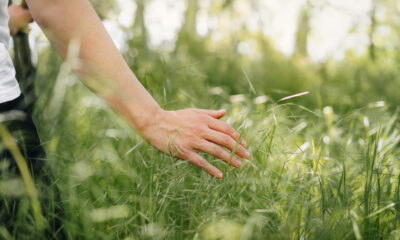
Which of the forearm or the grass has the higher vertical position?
the forearm

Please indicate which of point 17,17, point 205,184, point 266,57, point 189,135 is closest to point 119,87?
point 189,135

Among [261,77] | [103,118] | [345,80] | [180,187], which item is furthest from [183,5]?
[180,187]

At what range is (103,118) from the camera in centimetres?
196

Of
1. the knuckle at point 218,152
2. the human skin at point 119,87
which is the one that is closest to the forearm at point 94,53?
the human skin at point 119,87

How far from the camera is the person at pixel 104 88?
81 cm

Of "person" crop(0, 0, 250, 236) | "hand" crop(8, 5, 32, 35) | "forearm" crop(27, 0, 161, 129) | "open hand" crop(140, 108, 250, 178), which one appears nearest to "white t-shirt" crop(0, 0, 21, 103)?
"person" crop(0, 0, 250, 236)

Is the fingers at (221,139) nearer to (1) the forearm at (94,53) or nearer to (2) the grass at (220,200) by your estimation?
(2) the grass at (220,200)

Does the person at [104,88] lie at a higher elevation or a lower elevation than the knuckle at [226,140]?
higher

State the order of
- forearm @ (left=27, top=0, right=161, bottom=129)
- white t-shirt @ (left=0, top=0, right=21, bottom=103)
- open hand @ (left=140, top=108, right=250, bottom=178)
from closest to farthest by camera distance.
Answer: white t-shirt @ (left=0, top=0, right=21, bottom=103), forearm @ (left=27, top=0, right=161, bottom=129), open hand @ (left=140, top=108, right=250, bottom=178)

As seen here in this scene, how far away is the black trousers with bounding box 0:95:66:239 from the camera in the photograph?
0.81 m

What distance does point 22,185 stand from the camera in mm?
841

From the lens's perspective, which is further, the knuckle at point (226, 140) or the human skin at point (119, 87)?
the knuckle at point (226, 140)

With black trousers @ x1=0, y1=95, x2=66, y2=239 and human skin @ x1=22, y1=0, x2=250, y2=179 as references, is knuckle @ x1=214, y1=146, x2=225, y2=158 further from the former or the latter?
black trousers @ x1=0, y1=95, x2=66, y2=239

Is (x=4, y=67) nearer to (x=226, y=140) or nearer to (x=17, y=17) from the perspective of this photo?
(x=226, y=140)
